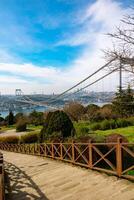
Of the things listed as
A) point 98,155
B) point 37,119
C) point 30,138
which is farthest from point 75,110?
point 98,155

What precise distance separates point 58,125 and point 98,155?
21.3ft

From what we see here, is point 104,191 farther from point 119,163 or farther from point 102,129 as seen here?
point 102,129

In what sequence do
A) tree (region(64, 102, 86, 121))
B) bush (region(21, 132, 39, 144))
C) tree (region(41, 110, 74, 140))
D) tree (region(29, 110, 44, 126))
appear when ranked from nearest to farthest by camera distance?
tree (region(41, 110, 74, 140))
bush (region(21, 132, 39, 144))
tree (region(64, 102, 86, 121))
tree (region(29, 110, 44, 126))

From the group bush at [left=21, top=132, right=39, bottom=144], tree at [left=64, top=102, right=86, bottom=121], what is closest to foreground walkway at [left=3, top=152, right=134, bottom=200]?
bush at [left=21, top=132, right=39, bottom=144]

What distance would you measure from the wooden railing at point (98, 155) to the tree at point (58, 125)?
1299mm

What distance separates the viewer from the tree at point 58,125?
16.1 meters

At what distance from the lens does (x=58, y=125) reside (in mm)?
16125

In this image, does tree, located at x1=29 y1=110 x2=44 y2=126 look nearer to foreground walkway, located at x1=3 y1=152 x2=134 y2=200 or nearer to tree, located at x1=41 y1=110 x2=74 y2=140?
tree, located at x1=41 y1=110 x2=74 y2=140

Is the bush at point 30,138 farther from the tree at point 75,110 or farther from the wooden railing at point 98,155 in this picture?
the tree at point 75,110

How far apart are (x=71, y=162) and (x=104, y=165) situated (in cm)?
106

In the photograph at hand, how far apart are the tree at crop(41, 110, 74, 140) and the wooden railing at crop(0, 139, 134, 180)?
4.26ft

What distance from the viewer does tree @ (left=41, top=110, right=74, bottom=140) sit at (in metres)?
16.1

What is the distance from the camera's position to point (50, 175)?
328 inches

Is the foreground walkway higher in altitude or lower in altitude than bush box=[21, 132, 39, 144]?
higher
